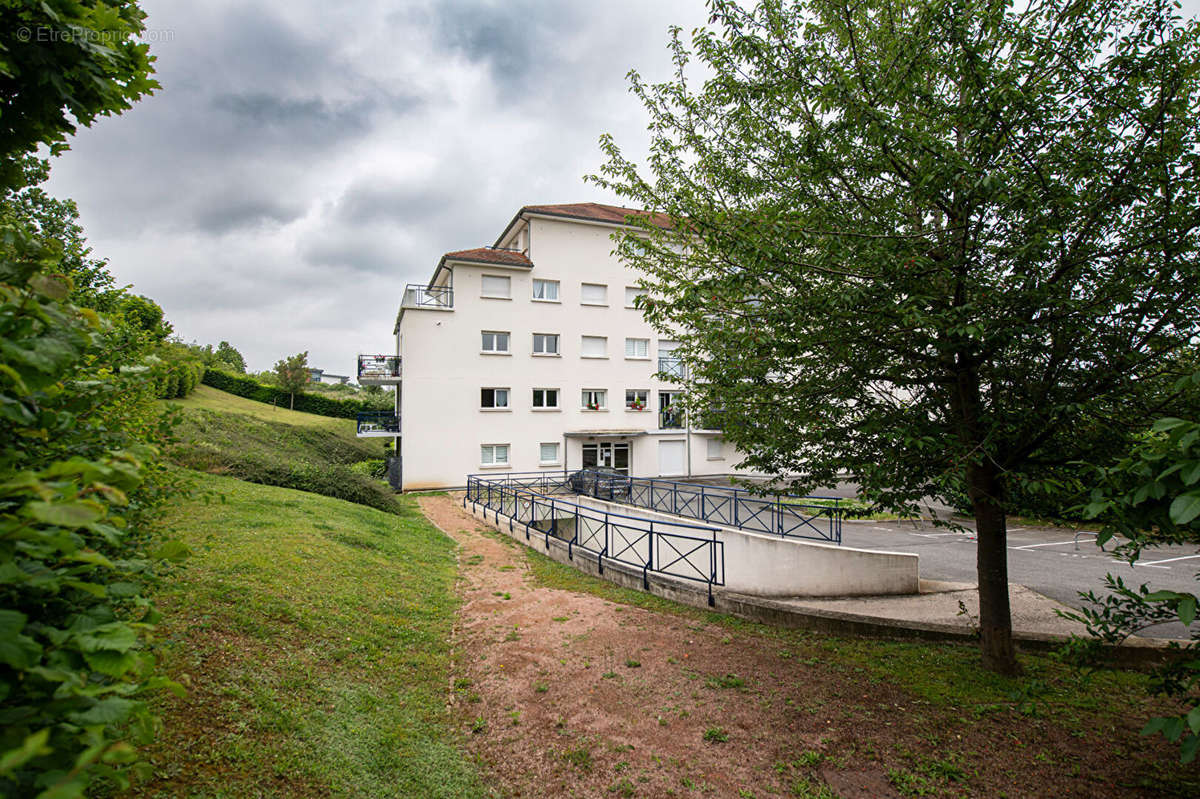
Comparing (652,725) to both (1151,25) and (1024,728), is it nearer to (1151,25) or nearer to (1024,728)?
(1024,728)

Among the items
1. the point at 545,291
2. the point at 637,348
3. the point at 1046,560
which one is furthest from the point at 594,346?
the point at 1046,560

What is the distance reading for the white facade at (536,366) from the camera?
23.7m

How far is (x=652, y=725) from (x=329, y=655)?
3.19 meters

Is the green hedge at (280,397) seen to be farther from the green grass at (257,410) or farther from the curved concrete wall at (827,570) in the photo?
the curved concrete wall at (827,570)

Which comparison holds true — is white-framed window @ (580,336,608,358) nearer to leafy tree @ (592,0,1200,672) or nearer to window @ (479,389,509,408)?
window @ (479,389,509,408)

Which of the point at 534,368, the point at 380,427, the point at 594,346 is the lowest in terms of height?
the point at 380,427

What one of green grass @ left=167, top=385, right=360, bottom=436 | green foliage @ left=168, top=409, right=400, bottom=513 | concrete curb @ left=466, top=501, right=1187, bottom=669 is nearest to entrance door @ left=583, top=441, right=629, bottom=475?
green foliage @ left=168, top=409, right=400, bottom=513

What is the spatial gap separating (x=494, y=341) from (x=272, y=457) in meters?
10.9

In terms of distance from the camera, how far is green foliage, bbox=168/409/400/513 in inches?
553

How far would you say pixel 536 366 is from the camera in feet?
85.1

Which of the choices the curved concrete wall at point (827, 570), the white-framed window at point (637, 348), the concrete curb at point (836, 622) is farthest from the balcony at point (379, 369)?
the curved concrete wall at point (827, 570)

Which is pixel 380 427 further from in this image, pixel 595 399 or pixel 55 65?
pixel 55 65

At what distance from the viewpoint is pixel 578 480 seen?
21078 millimetres

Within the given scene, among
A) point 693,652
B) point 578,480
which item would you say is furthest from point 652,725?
point 578,480
